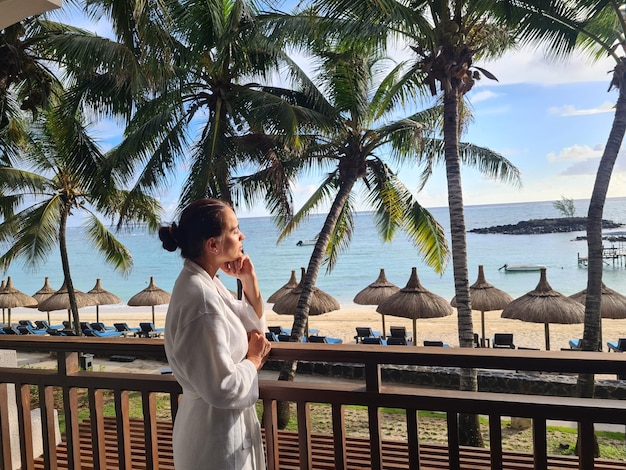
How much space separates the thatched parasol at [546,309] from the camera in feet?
36.1

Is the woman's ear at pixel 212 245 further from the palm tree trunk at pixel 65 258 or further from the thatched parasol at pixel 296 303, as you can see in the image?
the palm tree trunk at pixel 65 258

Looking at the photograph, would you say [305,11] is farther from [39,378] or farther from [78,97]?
[39,378]

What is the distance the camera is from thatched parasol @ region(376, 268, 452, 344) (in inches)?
485

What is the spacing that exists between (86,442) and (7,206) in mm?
12478

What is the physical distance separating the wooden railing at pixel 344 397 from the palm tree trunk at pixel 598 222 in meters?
6.48

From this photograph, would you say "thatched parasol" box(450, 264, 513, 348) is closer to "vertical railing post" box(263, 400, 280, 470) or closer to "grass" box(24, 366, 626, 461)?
"grass" box(24, 366, 626, 461)

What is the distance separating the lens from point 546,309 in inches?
440

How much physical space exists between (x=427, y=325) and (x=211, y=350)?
78.1ft

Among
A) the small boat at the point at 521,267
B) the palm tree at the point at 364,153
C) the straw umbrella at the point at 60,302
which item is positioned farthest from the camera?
the small boat at the point at 521,267

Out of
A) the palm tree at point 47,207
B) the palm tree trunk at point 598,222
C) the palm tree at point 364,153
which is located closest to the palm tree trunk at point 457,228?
the palm tree at point 364,153

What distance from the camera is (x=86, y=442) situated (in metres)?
2.95

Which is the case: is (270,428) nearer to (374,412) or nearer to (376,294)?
(374,412)

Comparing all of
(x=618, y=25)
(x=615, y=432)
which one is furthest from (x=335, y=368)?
(x=618, y=25)

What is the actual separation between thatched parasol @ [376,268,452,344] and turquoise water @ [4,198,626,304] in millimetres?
21013
